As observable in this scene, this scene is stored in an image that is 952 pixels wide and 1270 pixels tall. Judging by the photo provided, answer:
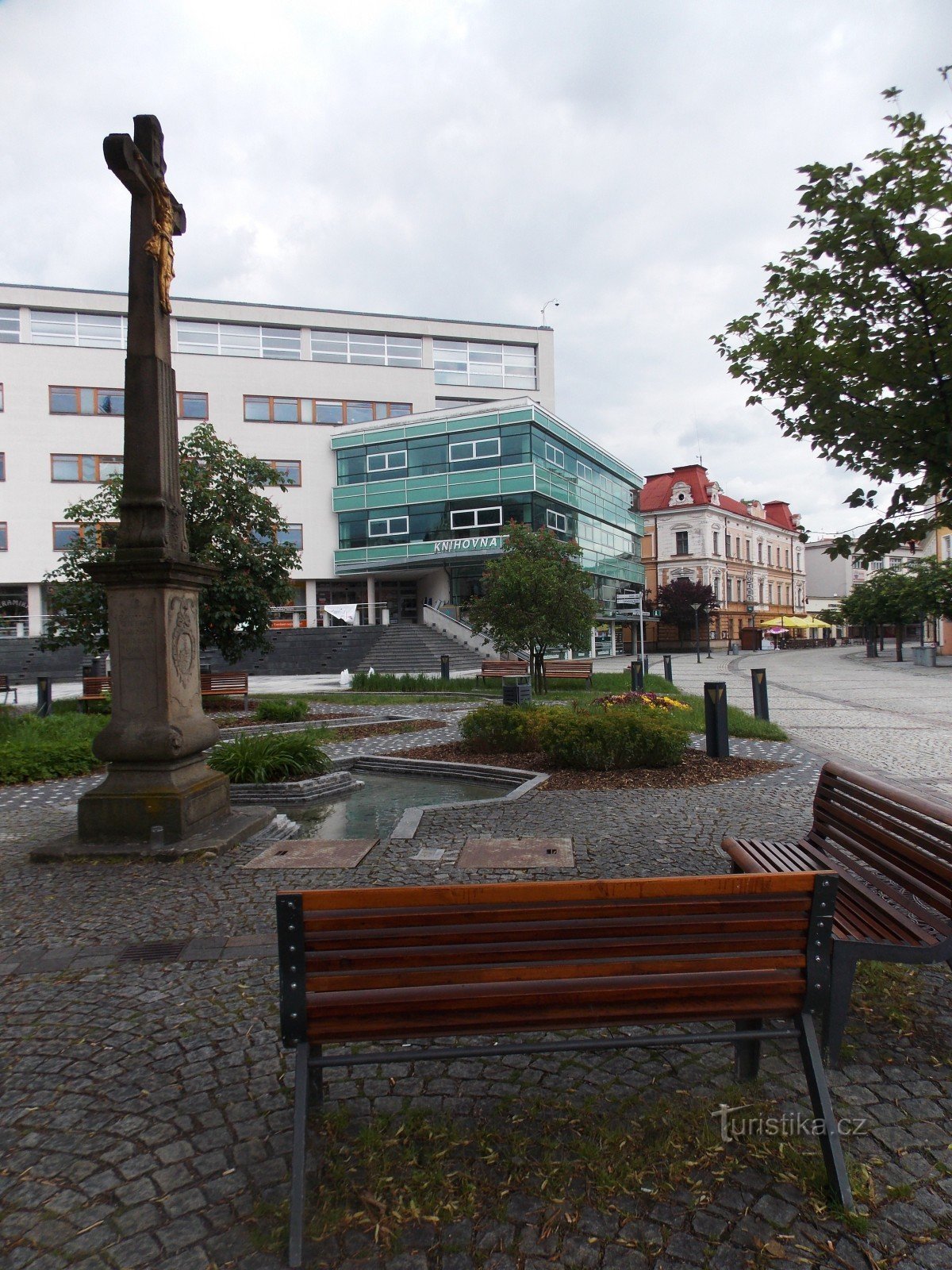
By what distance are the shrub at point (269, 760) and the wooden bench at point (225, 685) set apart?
10238 millimetres

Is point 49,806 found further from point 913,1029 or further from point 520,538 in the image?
point 520,538

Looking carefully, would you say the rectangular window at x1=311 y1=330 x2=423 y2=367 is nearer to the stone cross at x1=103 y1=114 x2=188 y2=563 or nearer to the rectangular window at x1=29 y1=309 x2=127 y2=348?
the rectangular window at x1=29 y1=309 x2=127 y2=348

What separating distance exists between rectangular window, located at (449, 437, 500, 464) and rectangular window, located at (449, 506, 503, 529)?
2485 mm

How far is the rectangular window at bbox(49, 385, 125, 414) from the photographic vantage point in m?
41.1

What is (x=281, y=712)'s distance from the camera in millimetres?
14766

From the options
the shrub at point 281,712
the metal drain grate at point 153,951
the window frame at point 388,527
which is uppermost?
the window frame at point 388,527

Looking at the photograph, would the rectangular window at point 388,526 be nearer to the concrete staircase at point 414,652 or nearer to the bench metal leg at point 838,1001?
the concrete staircase at point 414,652

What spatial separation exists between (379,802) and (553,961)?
6.10 m

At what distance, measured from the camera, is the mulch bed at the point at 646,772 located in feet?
27.5

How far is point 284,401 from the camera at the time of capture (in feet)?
145

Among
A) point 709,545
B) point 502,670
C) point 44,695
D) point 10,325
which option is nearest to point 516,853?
point 44,695

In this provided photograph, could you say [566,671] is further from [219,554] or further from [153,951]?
[153,951]

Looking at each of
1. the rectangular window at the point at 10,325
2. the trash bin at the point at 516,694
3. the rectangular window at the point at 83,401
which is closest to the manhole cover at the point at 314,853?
the trash bin at the point at 516,694

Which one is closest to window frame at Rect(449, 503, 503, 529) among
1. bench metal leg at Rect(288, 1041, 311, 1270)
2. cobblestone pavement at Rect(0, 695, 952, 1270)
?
cobblestone pavement at Rect(0, 695, 952, 1270)
